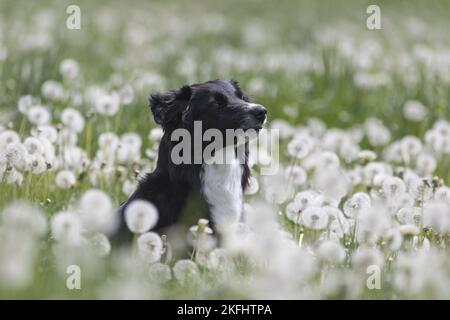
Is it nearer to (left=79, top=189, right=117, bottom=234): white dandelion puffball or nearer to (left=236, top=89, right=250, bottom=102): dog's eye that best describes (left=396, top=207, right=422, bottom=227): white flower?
(left=236, top=89, right=250, bottom=102): dog's eye

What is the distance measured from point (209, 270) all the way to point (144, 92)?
457 cm

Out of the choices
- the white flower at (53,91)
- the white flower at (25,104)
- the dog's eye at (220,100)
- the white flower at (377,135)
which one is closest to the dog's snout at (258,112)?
the dog's eye at (220,100)

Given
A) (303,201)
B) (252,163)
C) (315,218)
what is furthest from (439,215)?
(252,163)

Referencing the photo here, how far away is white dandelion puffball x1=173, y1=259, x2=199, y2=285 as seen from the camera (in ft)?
13.5

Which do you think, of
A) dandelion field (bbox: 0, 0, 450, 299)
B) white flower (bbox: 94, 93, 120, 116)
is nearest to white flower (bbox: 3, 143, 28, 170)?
dandelion field (bbox: 0, 0, 450, 299)

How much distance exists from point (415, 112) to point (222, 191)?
13.4 ft

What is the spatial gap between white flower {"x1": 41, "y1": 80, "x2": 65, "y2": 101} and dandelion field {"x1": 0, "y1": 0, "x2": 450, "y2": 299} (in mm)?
18

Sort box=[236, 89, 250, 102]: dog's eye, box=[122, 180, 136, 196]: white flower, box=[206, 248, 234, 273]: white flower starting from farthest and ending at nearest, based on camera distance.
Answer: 1. box=[122, 180, 136, 196]: white flower
2. box=[236, 89, 250, 102]: dog's eye
3. box=[206, 248, 234, 273]: white flower

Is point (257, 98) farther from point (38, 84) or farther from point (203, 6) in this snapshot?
point (203, 6)

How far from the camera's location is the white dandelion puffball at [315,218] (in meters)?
4.86

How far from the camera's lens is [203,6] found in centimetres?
1827

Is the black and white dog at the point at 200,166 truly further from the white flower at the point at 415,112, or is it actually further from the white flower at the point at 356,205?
the white flower at the point at 415,112

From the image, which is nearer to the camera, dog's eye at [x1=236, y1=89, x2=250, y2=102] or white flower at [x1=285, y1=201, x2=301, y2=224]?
white flower at [x1=285, y1=201, x2=301, y2=224]
